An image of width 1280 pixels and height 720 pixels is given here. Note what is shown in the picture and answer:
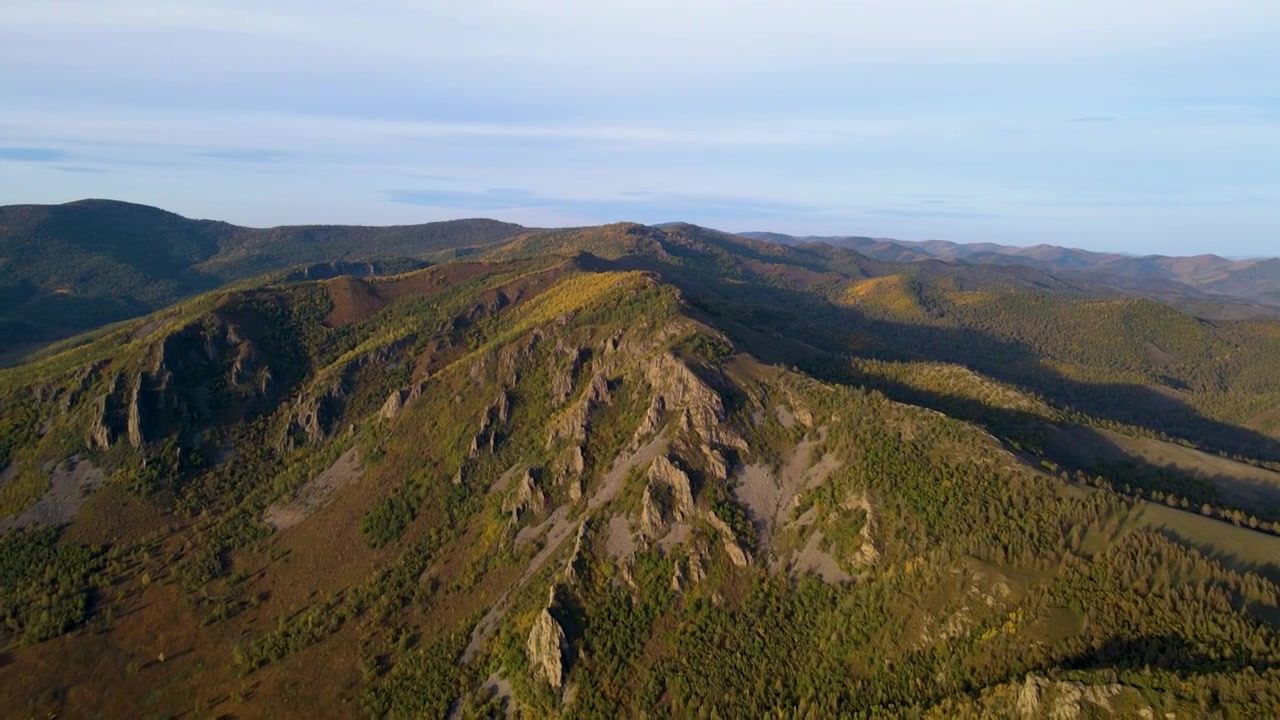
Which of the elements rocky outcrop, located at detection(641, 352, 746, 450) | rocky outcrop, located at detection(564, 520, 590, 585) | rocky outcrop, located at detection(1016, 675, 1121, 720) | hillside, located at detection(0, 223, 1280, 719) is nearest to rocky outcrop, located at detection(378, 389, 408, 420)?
hillside, located at detection(0, 223, 1280, 719)

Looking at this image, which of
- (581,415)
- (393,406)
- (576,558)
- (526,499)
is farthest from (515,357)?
(576,558)

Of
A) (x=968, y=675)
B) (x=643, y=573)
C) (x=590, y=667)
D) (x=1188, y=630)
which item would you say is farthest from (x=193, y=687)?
(x=1188, y=630)

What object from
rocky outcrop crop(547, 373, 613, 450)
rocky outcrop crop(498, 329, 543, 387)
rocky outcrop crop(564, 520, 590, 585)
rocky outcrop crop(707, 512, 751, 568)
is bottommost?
rocky outcrop crop(564, 520, 590, 585)

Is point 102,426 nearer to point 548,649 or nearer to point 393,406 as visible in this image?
point 393,406

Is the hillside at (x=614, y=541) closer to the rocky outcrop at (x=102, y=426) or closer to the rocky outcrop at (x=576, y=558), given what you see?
the rocky outcrop at (x=576, y=558)

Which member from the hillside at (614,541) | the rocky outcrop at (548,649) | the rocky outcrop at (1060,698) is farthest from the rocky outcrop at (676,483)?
the rocky outcrop at (1060,698)

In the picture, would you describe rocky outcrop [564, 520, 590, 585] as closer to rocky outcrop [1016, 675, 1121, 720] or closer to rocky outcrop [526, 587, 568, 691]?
rocky outcrop [526, 587, 568, 691]

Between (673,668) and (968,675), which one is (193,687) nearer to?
(673,668)
